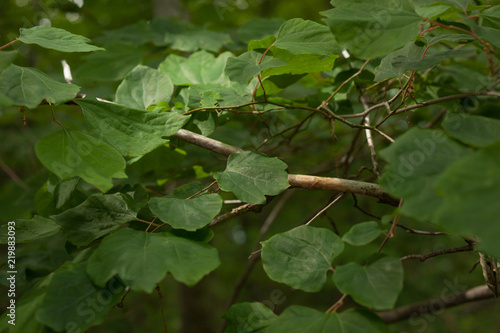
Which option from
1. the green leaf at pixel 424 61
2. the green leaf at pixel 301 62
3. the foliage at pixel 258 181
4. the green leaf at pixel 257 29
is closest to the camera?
the foliage at pixel 258 181

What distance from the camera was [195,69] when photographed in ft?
4.03

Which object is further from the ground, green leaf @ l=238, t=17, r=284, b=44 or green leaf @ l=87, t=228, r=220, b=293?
green leaf @ l=238, t=17, r=284, b=44

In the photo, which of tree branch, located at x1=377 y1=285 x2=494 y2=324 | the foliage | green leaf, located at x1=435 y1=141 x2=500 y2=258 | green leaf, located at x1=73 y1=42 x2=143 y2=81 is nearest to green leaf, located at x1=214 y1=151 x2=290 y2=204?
the foliage

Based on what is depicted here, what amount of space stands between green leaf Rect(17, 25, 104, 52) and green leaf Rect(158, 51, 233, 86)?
14.3 inches

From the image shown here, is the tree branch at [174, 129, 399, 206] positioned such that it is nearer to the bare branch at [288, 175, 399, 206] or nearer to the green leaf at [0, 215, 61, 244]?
the bare branch at [288, 175, 399, 206]

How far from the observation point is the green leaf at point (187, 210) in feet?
2.36

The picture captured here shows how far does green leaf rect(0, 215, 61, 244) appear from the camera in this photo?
32.6 inches

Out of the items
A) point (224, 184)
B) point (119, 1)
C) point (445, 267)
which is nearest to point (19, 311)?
point (224, 184)

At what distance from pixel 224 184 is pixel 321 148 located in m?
1.23

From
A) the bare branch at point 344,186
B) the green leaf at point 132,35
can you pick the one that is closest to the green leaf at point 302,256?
the bare branch at point 344,186

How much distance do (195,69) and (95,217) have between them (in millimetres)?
614

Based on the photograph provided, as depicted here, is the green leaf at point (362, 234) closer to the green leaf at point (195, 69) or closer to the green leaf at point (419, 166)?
the green leaf at point (419, 166)

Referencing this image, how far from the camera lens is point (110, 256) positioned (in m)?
0.69

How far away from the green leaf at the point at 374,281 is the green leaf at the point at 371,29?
393 mm
